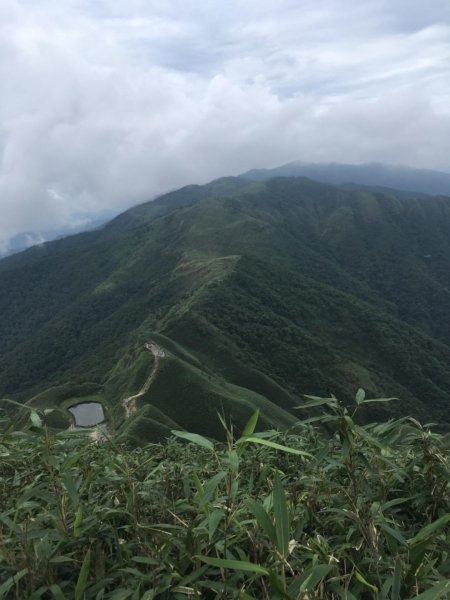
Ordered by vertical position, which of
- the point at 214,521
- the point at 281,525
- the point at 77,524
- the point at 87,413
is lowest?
the point at 87,413

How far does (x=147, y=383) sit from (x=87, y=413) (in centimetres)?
1591

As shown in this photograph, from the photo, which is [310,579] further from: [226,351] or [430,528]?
[226,351]

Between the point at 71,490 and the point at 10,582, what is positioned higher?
the point at 71,490

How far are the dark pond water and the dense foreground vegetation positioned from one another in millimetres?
80749

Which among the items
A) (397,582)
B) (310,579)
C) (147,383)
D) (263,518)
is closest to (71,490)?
(263,518)

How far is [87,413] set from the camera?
284ft

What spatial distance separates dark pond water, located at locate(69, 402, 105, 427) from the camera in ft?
269

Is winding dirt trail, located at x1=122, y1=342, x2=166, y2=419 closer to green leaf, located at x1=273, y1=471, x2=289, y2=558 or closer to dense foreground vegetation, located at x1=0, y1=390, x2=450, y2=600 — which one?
dense foreground vegetation, located at x1=0, y1=390, x2=450, y2=600

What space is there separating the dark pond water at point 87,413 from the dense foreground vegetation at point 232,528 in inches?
3179

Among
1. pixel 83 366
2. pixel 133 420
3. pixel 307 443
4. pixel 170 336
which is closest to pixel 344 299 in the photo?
pixel 170 336

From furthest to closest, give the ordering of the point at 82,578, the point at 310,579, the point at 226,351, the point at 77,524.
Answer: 1. the point at 226,351
2. the point at 77,524
3. the point at 82,578
4. the point at 310,579

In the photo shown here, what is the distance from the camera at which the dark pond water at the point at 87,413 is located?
3223 inches

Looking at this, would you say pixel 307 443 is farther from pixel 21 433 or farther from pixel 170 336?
pixel 170 336

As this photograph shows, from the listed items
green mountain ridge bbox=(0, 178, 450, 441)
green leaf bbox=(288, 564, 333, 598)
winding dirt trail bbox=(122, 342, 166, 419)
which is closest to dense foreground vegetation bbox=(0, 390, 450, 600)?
green leaf bbox=(288, 564, 333, 598)
